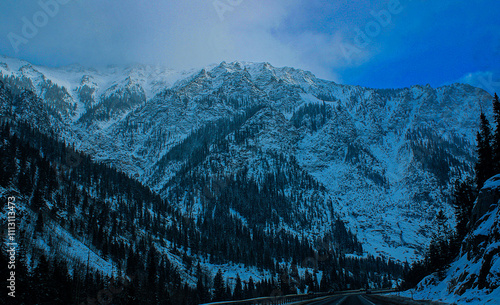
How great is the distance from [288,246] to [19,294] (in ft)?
547

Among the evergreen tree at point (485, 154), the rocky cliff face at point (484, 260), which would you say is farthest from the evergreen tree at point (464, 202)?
the rocky cliff face at point (484, 260)

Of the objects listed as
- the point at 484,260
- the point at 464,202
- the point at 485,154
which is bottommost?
the point at 484,260

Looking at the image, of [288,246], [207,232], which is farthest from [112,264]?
[288,246]

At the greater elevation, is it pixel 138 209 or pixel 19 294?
pixel 138 209

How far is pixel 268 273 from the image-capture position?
511ft

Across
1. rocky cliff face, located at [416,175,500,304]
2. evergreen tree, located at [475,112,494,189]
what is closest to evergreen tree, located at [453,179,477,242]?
evergreen tree, located at [475,112,494,189]

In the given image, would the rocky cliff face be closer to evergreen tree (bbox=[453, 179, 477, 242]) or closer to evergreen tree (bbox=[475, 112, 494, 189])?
evergreen tree (bbox=[475, 112, 494, 189])

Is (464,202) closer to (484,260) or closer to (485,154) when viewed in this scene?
(485,154)

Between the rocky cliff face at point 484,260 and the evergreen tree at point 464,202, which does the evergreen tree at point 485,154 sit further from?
the rocky cliff face at point 484,260

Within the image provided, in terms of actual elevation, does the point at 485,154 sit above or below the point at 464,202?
above

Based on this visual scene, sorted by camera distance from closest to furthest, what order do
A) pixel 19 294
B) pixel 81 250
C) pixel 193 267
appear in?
pixel 19 294, pixel 81 250, pixel 193 267

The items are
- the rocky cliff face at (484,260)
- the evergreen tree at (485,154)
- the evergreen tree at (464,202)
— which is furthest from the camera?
the evergreen tree at (464,202)

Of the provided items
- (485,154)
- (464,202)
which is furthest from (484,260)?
(464,202)

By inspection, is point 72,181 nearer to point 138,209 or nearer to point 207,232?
point 138,209
